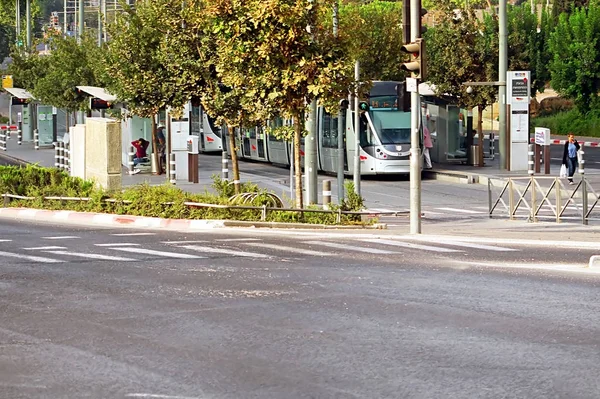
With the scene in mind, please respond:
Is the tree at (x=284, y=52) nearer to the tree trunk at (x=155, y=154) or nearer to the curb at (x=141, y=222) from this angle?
the curb at (x=141, y=222)

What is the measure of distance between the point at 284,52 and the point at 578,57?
139ft

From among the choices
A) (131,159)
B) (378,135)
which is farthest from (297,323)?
(131,159)

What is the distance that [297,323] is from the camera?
12.6m

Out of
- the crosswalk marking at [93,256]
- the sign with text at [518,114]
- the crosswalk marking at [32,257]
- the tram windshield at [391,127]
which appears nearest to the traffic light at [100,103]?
the tram windshield at [391,127]

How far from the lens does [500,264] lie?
17922 millimetres

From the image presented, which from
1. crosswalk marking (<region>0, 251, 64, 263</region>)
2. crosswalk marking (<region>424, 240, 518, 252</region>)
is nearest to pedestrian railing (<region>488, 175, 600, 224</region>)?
crosswalk marking (<region>424, 240, 518, 252</region>)

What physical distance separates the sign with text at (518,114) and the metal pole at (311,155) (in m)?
13.8

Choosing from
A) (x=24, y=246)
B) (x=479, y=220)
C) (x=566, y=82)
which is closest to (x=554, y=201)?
(x=479, y=220)

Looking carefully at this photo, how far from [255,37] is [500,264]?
10.6 meters

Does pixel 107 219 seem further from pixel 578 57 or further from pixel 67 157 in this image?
pixel 578 57

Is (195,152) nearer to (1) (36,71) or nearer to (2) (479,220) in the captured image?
(2) (479,220)

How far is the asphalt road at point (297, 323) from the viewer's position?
9.81 meters

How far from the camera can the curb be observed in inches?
995

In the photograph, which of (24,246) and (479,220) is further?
(479,220)
